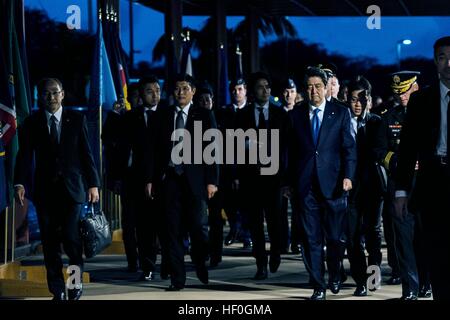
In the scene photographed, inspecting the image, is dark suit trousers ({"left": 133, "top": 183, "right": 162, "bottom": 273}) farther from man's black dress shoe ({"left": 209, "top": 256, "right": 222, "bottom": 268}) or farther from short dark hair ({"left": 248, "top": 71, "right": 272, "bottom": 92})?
short dark hair ({"left": 248, "top": 71, "right": 272, "bottom": 92})

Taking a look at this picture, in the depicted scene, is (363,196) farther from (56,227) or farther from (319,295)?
(56,227)

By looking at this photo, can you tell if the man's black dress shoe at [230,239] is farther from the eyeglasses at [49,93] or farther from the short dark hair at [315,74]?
the eyeglasses at [49,93]

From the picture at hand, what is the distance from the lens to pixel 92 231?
1052cm

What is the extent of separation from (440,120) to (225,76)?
13836 mm

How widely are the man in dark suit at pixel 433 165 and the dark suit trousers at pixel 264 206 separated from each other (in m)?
5.11

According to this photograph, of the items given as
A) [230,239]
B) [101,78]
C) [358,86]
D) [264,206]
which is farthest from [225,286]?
[230,239]

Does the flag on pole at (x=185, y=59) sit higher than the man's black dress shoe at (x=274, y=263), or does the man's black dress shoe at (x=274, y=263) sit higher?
the flag on pole at (x=185, y=59)

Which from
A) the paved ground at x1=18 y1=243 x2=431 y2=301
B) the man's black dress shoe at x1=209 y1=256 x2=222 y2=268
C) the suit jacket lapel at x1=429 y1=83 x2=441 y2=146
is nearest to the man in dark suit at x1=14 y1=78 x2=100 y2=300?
the paved ground at x1=18 y1=243 x2=431 y2=301

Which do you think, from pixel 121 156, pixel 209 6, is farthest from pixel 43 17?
pixel 121 156

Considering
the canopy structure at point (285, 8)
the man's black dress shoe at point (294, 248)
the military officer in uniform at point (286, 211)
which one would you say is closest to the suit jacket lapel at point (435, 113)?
the military officer in uniform at point (286, 211)

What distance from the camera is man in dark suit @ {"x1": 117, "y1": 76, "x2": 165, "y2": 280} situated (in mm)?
12391

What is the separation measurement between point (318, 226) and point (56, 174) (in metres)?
2.36

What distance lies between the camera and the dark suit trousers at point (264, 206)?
1254 centimetres

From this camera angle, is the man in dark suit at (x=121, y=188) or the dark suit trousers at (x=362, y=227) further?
the man in dark suit at (x=121, y=188)
